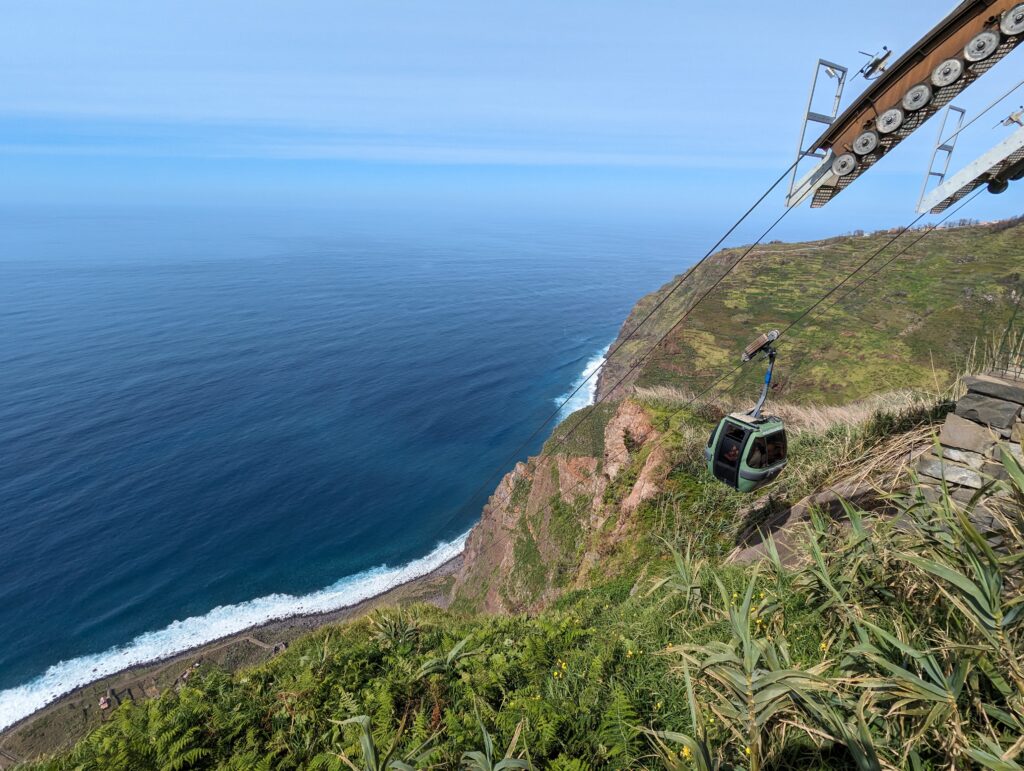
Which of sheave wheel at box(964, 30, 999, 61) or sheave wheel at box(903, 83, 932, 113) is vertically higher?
sheave wheel at box(964, 30, 999, 61)

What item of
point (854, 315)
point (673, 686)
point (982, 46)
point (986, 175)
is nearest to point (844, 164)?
point (982, 46)

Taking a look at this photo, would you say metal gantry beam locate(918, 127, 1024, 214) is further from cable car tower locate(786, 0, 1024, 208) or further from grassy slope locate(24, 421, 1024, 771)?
grassy slope locate(24, 421, 1024, 771)

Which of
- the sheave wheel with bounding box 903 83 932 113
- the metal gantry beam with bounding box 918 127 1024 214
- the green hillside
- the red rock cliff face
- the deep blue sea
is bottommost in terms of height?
the deep blue sea

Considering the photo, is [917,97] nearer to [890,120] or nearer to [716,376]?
[890,120]

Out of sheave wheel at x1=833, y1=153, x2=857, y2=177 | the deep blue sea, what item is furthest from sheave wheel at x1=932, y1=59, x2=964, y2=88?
the deep blue sea

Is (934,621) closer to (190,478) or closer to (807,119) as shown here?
(807,119)

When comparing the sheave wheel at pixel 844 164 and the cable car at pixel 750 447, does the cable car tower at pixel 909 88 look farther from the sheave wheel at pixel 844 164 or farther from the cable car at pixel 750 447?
the cable car at pixel 750 447
